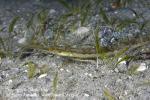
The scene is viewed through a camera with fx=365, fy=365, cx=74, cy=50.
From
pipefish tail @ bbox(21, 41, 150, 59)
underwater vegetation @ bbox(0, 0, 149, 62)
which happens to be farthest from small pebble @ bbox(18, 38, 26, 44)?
pipefish tail @ bbox(21, 41, 150, 59)

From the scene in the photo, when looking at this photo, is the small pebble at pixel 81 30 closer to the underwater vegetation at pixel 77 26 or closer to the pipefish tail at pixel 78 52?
the underwater vegetation at pixel 77 26

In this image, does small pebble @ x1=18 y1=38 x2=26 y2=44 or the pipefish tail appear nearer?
the pipefish tail

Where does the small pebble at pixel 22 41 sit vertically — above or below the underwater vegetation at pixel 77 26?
below

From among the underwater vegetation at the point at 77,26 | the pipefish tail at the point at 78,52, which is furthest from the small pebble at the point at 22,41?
the pipefish tail at the point at 78,52

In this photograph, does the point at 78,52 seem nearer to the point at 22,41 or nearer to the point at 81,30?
the point at 81,30

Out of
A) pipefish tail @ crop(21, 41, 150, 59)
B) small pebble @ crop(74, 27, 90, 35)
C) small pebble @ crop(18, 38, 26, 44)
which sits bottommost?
small pebble @ crop(18, 38, 26, 44)

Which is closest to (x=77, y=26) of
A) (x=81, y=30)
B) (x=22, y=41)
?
(x=81, y=30)

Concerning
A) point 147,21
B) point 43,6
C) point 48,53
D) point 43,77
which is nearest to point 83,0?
point 43,6

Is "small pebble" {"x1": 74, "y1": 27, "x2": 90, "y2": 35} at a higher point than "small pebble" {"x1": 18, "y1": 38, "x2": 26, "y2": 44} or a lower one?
higher

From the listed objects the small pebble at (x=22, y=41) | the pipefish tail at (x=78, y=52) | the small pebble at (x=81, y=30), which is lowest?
the small pebble at (x=22, y=41)

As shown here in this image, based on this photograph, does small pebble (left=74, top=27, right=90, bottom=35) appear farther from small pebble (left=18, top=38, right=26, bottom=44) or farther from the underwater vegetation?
small pebble (left=18, top=38, right=26, bottom=44)

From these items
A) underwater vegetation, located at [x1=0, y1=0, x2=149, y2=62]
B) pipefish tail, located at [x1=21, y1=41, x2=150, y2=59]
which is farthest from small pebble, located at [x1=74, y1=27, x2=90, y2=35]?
pipefish tail, located at [x1=21, y1=41, x2=150, y2=59]

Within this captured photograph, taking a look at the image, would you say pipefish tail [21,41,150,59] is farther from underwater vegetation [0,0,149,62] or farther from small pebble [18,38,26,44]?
small pebble [18,38,26,44]
